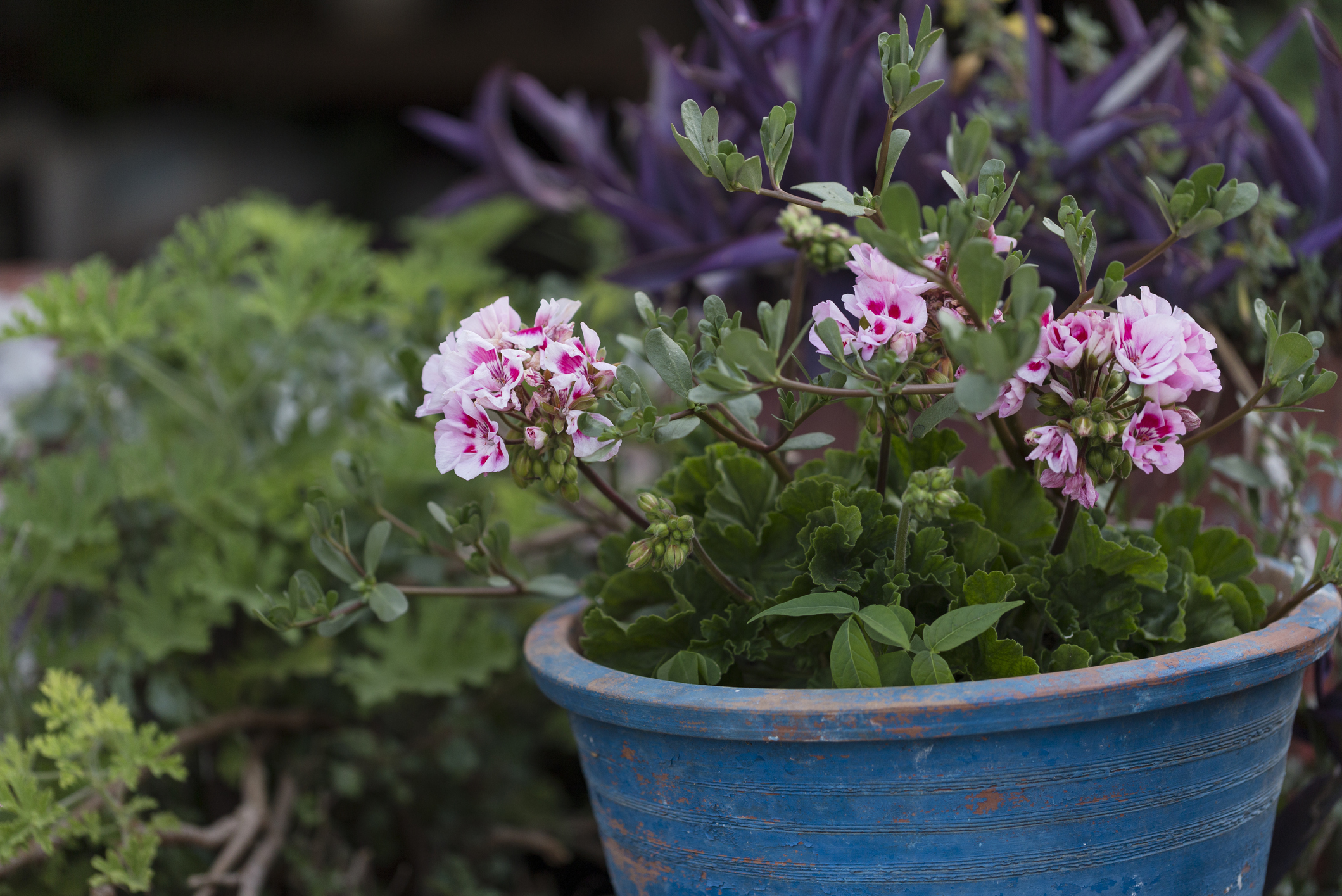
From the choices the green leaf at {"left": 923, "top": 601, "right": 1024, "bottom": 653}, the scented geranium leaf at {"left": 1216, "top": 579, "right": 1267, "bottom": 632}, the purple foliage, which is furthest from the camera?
the purple foliage

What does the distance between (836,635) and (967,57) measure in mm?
805

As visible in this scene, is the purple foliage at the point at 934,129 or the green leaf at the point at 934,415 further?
the purple foliage at the point at 934,129

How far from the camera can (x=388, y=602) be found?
76 centimetres

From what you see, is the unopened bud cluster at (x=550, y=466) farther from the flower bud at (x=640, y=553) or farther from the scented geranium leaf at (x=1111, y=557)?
the scented geranium leaf at (x=1111, y=557)

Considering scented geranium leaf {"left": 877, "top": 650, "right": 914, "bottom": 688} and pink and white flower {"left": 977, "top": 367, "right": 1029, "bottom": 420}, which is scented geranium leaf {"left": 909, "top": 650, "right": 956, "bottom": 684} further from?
pink and white flower {"left": 977, "top": 367, "right": 1029, "bottom": 420}

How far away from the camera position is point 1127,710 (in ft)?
1.88

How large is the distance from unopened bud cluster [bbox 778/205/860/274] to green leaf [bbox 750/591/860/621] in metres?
0.24

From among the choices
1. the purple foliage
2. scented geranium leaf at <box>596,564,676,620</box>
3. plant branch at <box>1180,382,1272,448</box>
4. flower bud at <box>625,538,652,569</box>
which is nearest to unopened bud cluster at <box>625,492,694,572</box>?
flower bud at <box>625,538,652,569</box>

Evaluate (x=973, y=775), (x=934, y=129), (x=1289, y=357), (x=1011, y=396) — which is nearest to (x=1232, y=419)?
(x=1289, y=357)

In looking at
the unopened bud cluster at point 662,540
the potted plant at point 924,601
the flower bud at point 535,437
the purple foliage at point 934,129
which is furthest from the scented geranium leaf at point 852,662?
the purple foliage at point 934,129

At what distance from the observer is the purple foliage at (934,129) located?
98 centimetres

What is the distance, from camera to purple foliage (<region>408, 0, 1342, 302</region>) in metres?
0.98

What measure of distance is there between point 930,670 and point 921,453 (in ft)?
0.65

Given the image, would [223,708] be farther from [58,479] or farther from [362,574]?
[362,574]
